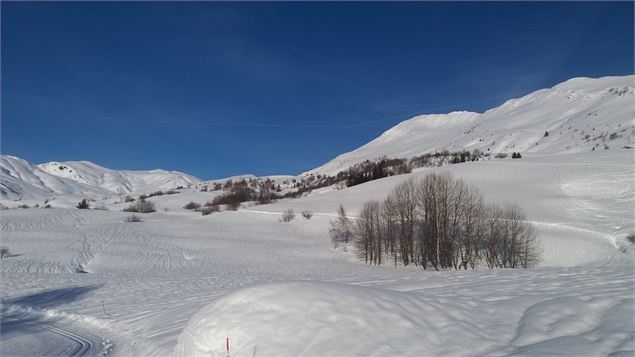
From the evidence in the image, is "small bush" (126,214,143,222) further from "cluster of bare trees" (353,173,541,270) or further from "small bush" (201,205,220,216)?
"cluster of bare trees" (353,173,541,270)

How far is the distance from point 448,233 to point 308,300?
39846 mm

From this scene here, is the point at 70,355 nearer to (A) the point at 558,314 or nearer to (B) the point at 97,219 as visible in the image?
(A) the point at 558,314

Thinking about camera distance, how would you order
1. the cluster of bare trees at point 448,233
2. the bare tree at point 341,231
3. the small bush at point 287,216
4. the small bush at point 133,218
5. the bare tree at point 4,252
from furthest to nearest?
the small bush at point 287,216 → the small bush at point 133,218 → the bare tree at point 341,231 → the cluster of bare trees at point 448,233 → the bare tree at point 4,252

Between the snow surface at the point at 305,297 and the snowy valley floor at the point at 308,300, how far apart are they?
0.04 meters

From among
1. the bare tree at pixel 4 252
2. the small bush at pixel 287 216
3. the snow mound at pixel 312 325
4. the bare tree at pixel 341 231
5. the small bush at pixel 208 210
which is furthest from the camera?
the small bush at pixel 208 210

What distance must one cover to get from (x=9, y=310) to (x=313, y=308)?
1923 centimetres

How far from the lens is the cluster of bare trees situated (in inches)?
1640

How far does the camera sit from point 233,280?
29.0 m

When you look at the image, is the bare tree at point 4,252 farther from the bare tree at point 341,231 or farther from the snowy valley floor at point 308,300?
the bare tree at point 341,231

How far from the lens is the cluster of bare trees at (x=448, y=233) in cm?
4166

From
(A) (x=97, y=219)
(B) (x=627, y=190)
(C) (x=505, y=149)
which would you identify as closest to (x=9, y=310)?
(A) (x=97, y=219)

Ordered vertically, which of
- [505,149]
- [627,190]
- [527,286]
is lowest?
[527,286]

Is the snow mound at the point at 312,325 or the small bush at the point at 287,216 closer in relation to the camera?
the snow mound at the point at 312,325

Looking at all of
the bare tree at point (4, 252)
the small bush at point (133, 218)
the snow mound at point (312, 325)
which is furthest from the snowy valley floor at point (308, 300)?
the small bush at point (133, 218)
